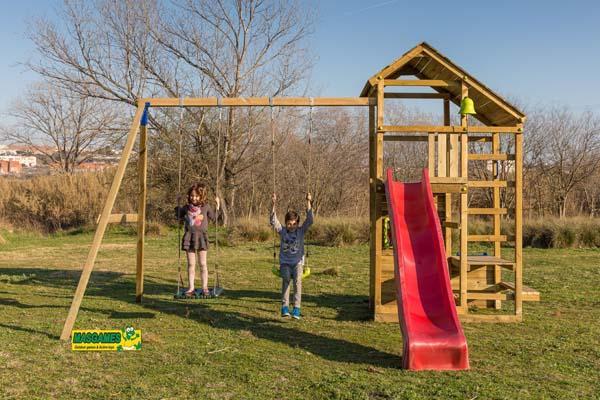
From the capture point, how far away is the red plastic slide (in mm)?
5988

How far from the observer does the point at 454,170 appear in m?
8.34

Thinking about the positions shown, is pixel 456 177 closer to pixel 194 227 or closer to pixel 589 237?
pixel 194 227

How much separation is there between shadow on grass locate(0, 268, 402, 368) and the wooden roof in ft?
10.9

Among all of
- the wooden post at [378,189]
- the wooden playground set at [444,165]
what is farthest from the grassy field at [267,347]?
the wooden post at [378,189]

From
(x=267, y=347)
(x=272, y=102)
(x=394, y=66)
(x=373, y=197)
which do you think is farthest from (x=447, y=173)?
(x=267, y=347)

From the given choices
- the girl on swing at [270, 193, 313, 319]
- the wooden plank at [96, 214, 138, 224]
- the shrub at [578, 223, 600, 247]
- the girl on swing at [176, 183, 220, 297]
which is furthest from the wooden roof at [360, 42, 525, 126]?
the shrub at [578, 223, 600, 247]

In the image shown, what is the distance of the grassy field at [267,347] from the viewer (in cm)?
528

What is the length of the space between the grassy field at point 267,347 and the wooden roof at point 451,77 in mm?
2793

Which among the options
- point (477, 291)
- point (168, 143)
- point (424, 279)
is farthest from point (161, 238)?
point (424, 279)

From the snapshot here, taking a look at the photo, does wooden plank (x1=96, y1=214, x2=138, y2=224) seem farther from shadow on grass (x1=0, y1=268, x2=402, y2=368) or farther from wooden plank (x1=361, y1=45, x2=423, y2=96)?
wooden plank (x1=361, y1=45, x2=423, y2=96)

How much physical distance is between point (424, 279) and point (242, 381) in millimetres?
2615

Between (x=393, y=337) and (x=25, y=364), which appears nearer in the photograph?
(x=25, y=364)

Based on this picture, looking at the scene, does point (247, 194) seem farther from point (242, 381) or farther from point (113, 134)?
point (242, 381)

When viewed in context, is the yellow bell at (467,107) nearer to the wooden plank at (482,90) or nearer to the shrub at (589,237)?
the wooden plank at (482,90)
